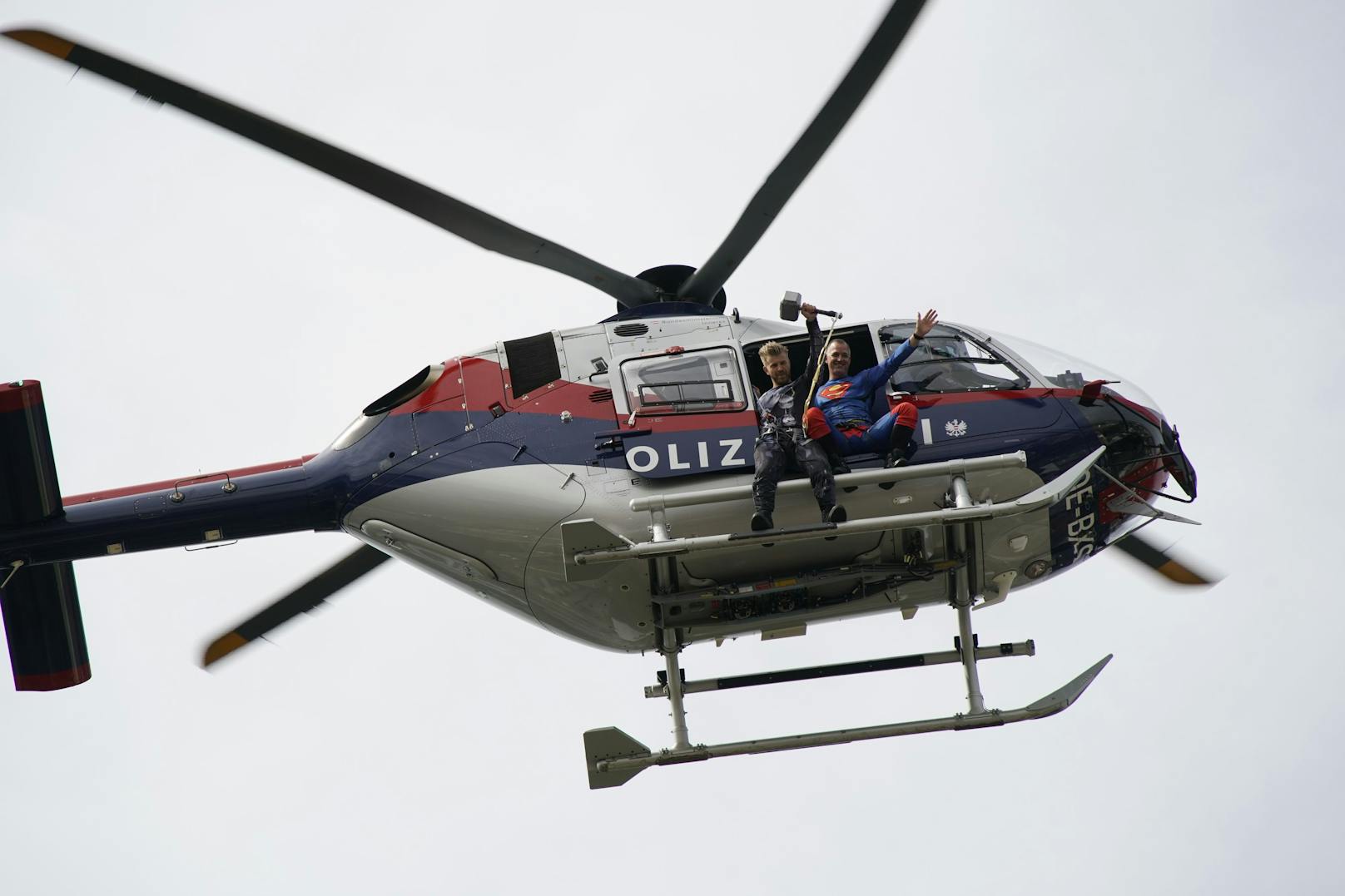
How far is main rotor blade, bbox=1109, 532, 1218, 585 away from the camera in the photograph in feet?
46.0

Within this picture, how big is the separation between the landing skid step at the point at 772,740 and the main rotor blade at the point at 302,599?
385 cm

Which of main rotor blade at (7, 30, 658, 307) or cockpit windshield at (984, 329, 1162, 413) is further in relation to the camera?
cockpit windshield at (984, 329, 1162, 413)

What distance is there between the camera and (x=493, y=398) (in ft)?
42.8

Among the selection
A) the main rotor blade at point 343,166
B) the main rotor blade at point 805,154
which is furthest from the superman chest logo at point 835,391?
the main rotor blade at point 343,166

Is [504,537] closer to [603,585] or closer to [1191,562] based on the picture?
[603,585]

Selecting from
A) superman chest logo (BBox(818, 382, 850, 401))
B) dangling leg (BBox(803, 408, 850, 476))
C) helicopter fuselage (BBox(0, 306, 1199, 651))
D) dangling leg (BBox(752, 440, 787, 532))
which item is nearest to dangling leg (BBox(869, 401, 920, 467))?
helicopter fuselage (BBox(0, 306, 1199, 651))

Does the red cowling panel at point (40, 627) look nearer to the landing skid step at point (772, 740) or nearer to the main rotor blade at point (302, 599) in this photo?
the main rotor blade at point (302, 599)

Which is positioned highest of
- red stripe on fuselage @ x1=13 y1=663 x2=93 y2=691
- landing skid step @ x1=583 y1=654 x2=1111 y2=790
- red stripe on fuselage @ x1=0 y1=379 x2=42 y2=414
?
red stripe on fuselage @ x1=0 y1=379 x2=42 y2=414

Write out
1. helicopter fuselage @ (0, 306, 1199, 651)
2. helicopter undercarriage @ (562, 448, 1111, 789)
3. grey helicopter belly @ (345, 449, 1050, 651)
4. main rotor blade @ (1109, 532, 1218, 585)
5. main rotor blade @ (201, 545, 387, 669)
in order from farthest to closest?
main rotor blade @ (201, 545, 387, 669), main rotor blade @ (1109, 532, 1218, 585), helicopter fuselage @ (0, 306, 1199, 651), grey helicopter belly @ (345, 449, 1050, 651), helicopter undercarriage @ (562, 448, 1111, 789)

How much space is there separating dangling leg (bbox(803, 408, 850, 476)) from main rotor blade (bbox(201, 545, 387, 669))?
5.03m

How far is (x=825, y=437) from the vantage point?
12086mm

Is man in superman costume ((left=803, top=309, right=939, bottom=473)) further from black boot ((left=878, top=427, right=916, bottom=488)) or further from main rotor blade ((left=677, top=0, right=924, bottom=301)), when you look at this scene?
main rotor blade ((left=677, top=0, right=924, bottom=301))

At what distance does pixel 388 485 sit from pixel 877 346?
14.7 feet

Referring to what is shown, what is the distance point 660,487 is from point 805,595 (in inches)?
63.0
